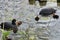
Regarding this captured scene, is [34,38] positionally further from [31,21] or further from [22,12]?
[22,12]

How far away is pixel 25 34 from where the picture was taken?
4.58 feet

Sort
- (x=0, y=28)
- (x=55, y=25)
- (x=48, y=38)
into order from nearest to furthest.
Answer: (x=0, y=28), (x=48, y=38), (x=55, y=25)

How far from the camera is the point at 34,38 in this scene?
1411 mm

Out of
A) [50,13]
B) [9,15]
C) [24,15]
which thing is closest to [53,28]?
[50,13]

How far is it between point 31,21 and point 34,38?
0.19 m

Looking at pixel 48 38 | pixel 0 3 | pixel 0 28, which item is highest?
pixel 0 3

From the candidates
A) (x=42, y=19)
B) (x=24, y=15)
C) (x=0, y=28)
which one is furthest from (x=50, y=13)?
(x=0, y=28)

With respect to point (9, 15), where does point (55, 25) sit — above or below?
below

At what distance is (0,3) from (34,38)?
525 mm

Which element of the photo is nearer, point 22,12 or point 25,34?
point 25,34

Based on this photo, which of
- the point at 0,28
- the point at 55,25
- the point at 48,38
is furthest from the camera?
the point at 55,25

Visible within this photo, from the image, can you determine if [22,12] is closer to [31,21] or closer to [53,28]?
[31,21]

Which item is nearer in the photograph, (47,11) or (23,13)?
(47,11)

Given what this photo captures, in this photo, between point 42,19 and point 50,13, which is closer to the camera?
point 50,13
